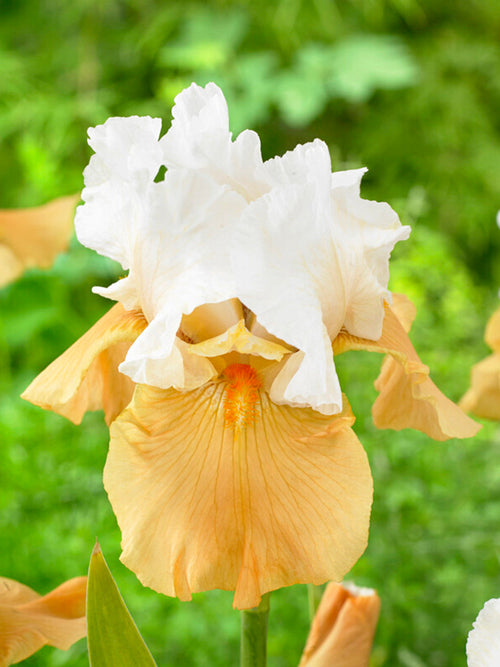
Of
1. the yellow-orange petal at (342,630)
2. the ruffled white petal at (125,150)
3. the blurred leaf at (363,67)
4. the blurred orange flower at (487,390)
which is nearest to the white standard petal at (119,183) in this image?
the ruffled white petal at (125,150)

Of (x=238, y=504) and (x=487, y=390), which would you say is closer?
(x=238, y=504)

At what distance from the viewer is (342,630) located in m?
0.45

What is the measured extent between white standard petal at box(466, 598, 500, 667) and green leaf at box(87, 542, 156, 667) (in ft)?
0.44

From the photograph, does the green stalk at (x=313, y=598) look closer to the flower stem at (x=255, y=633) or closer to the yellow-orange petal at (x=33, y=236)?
the flower stem at (x=255, y=633)

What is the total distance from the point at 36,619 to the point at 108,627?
0.23 feet

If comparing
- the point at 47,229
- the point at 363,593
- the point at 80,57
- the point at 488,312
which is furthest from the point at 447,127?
the point at 363,593

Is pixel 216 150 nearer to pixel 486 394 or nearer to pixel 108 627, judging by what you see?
pixel 108 627

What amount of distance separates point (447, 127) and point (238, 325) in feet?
7.80

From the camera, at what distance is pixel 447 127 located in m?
2.59

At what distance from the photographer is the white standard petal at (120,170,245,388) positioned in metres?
0.36

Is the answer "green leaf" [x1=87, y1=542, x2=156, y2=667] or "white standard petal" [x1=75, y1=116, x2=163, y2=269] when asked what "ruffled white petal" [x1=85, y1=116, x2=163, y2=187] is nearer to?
"white standard petal" [x1=75, y1=116, x2=163, y2=269]

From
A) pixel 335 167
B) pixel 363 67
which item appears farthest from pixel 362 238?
pixel 363 67

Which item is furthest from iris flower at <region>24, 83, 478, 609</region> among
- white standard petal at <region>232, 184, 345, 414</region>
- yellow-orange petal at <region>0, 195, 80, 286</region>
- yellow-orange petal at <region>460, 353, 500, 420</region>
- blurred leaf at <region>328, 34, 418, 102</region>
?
blurred leaf at <region>328, 34, 418, 102</region>

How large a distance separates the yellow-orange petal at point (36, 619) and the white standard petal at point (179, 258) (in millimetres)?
135
